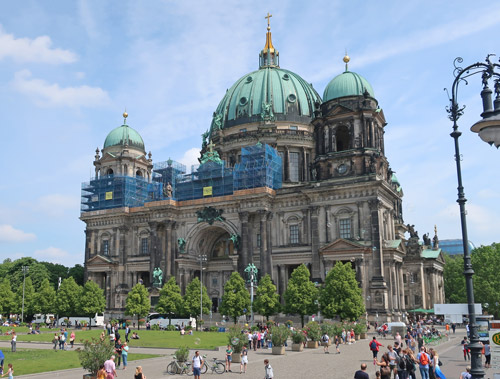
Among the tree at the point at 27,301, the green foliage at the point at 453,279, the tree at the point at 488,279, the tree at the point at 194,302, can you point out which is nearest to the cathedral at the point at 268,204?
the tree at the point at 194,302

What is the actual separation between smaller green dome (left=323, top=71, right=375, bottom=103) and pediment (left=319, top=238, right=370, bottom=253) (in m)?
20.9

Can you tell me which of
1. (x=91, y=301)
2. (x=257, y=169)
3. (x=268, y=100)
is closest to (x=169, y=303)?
(x=91, y=301)

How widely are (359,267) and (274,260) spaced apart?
1313 cm

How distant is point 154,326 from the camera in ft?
226

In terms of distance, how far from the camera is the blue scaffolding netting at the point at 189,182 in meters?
79.3

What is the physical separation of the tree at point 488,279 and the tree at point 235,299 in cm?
4232

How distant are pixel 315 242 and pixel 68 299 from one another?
37.1m

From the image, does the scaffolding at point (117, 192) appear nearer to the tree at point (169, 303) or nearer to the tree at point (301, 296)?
the tree at point (169, 303)

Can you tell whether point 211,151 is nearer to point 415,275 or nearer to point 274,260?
point 274,260

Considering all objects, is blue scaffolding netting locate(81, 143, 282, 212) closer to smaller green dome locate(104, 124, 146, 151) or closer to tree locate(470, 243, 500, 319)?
smaller green dome locate(104, 124, 146, 151)

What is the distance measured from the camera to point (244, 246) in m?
75.4

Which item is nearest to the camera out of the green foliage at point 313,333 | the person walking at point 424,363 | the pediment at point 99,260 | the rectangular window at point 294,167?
the person walking at point 424,363

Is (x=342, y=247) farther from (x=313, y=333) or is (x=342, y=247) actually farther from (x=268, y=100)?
(x=268, y=100)

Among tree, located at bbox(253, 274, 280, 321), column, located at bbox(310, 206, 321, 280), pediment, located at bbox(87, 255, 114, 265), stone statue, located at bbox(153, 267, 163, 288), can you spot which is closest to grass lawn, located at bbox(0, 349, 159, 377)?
tree, located at bbox(253, 274, 280, 321)
